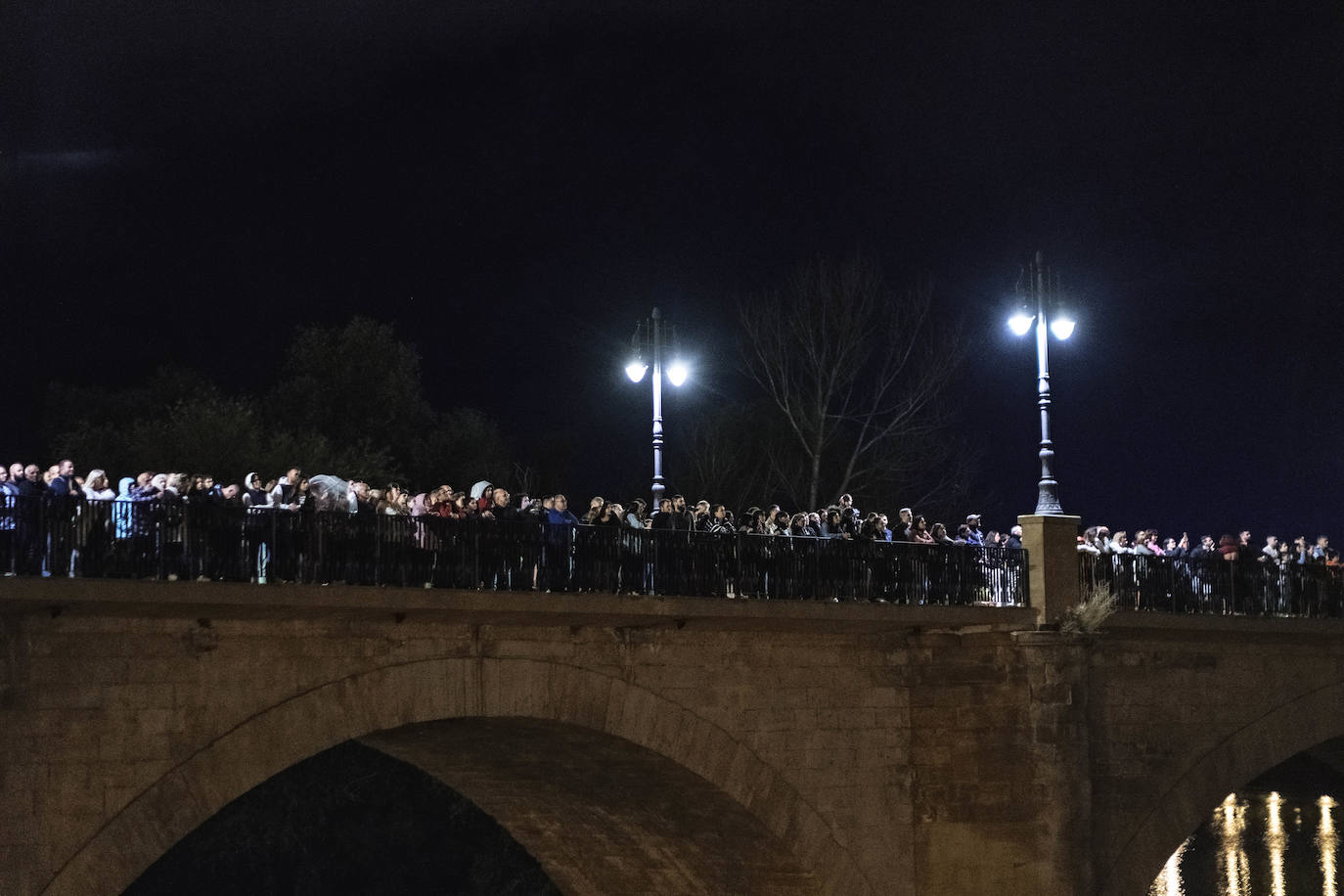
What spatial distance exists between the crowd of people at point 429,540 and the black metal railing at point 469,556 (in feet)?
0.04

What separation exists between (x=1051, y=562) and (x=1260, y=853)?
2245 cm

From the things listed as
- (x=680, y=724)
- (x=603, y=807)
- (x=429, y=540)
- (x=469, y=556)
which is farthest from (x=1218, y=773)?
(x=429, y=540)

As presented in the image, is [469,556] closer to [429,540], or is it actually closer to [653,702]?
Answer: [429,540]

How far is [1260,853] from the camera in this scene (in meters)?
39.4

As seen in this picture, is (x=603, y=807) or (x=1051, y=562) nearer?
(x=1051, y=562)

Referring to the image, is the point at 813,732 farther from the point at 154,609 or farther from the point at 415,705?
the point at 154,609

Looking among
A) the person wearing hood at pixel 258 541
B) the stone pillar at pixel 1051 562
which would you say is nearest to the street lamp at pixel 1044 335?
the stone pillar at pixel 1051 562

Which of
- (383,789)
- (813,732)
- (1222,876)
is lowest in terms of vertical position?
A: (1222,876)

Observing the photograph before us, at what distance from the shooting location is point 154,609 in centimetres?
1412

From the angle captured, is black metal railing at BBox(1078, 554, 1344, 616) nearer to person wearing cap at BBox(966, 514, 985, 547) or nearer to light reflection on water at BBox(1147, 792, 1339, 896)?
person wearing cap at BBox(966, 514, 985, 547)

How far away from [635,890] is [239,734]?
353 inches

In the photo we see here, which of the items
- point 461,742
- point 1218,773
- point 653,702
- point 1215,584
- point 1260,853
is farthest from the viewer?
point 1260,853

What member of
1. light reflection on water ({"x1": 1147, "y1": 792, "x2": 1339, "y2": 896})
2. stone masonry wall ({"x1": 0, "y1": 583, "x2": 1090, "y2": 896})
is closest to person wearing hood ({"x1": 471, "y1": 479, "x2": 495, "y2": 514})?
stone masonry wall ({"x1": 0, "y1": 583, "x2": 1090, "y2": 896})

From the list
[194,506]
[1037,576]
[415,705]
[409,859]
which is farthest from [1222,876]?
[194,506]
